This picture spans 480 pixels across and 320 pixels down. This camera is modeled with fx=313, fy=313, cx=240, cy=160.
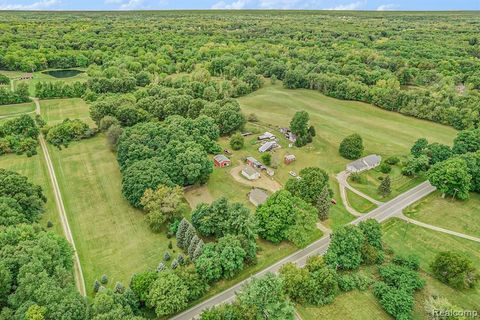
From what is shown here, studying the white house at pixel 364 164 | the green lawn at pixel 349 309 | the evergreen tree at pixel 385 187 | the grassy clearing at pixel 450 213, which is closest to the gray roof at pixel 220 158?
the white house at pixel 364 164

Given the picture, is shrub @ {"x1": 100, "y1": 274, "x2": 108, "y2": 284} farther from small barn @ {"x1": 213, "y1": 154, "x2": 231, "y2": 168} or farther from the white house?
the white house

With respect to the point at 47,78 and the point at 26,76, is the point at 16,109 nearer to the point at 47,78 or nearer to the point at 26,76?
the point at 47,78

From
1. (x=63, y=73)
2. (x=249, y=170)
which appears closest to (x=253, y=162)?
(x=249, y=170)

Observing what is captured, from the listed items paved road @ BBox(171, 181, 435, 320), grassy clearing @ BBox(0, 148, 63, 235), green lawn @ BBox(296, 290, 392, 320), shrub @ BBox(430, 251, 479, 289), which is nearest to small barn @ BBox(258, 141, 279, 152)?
paved road @ BBox(171, 181, 435, 320)

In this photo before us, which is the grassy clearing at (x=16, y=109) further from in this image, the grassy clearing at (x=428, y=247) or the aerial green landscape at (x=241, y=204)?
the grassy clearing at (x=428, y=247)

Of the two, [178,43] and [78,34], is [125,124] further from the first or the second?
[78,34]

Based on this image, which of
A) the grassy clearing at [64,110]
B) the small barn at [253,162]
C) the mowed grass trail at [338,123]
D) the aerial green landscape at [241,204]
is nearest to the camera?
the aerial green landscape at [241,204]
